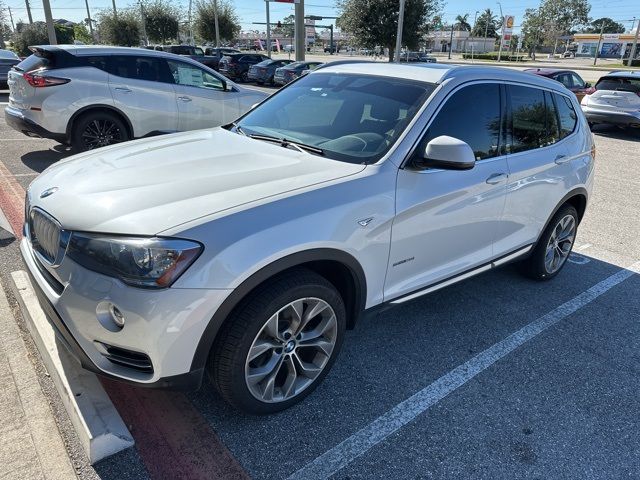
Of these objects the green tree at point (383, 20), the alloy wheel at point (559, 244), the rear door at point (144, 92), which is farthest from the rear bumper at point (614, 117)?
the green tree at point (383, 20)

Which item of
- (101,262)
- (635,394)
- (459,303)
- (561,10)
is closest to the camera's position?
(101,262)

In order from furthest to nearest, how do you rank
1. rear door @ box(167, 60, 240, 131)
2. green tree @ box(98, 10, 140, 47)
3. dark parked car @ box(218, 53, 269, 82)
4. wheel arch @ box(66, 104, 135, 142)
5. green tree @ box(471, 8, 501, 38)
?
green tree @ box(471, 8, 501, 38), green tree @ box(98, 10, 140, 47), dark parked car @ box(218, 53, 269, 82), rear door @ box(167, 60, 240, 131), wheel arch @ box(66, 104, 135, 142)

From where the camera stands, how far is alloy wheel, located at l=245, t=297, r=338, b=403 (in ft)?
8.14

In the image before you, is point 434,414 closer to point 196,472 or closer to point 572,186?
point 196,472

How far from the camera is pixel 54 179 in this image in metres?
2.82

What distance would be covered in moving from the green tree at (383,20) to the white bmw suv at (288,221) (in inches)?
1190

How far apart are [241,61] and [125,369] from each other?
91.3ft

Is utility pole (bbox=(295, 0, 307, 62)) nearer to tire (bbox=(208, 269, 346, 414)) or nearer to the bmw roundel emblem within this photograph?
the bmw roundel emblem

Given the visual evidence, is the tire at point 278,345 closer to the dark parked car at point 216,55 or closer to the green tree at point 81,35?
the dark parked car at point 216,55

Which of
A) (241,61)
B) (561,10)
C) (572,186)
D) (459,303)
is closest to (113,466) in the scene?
(459,303)

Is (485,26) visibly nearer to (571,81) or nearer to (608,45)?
(608,45)

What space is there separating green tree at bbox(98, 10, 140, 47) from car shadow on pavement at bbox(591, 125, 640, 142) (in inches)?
1803

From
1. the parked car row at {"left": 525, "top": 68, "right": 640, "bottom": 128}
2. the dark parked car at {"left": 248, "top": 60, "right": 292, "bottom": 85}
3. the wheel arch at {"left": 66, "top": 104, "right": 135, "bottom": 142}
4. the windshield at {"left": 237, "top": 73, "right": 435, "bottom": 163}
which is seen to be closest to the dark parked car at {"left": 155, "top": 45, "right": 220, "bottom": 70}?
the dark parked car at {"left": 248, "top": 60, "right": 292, "bottom": 85}

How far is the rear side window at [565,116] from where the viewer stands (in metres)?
4.23
